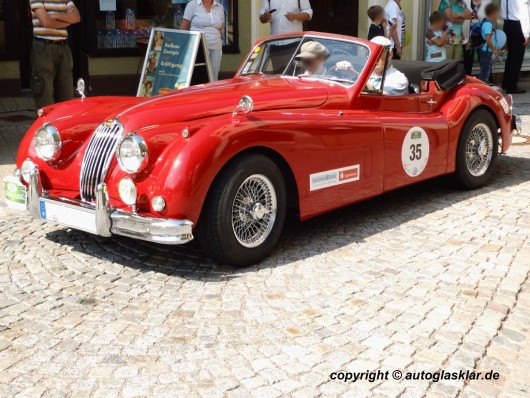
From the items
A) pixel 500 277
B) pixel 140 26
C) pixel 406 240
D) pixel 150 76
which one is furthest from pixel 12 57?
pixel 500 277

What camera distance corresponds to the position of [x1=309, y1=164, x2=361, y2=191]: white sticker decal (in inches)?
225

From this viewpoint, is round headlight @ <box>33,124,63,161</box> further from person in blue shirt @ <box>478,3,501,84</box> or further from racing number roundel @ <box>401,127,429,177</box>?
person in blue shirt @ <box>478,3,501,84</box>

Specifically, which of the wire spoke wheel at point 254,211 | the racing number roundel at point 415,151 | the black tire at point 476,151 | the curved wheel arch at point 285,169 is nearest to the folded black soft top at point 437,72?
the black tire at point 476,151

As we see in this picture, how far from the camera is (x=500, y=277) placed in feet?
17.0

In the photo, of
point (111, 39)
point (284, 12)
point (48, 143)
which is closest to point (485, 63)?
point (284, 12)

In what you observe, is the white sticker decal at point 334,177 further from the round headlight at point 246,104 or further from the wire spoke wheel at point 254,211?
the round headlight at point 246,104

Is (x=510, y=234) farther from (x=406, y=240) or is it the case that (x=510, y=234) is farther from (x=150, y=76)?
(x=150, y=76)

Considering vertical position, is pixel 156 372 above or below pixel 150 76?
below

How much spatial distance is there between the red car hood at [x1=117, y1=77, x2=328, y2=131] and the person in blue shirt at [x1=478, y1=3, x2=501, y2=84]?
7195 mm

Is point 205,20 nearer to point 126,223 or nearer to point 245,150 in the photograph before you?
point 245,150

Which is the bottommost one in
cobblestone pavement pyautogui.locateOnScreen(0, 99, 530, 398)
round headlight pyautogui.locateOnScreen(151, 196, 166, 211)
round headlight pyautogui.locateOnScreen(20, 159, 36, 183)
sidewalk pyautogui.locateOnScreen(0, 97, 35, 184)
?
cobblestone pavement pyautogui.locateOnScreen(0, 99, 530, 398)

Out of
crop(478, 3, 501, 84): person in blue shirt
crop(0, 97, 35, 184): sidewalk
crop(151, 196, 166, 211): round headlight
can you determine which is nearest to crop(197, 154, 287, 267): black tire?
crop(151, 196, 166, 211): round headlight

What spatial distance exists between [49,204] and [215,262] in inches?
45.4

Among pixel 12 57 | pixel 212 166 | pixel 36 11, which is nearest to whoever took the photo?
pixel 212 166
